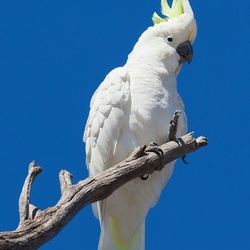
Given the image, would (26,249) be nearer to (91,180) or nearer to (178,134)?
(91,180)

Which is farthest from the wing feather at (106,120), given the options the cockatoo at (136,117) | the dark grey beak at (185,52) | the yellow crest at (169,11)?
the yellow crest at (169,11)

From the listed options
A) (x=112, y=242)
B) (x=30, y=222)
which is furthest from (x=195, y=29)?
(x=30, y=222)

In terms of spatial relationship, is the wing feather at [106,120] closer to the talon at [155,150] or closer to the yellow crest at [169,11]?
the talon at [155,150]

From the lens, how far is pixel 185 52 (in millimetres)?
5539

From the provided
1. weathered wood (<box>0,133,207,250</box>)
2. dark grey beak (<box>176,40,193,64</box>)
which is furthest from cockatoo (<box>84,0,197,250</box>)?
weathered wood (<box>0,133,207,250</box>)

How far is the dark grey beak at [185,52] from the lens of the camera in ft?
18.1

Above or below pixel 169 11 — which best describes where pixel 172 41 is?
below

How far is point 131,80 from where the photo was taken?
5219mm

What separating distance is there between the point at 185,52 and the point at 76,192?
2.07 meters

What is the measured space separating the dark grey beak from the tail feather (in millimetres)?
1445

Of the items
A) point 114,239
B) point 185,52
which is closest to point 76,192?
point 114,239

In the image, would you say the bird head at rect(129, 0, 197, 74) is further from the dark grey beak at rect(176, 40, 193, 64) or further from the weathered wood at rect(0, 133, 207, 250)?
the weathered wood at rect(0, 133, 207, 250)

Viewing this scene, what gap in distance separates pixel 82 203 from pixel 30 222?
397mm

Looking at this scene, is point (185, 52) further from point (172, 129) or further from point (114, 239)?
point (114, 239)
